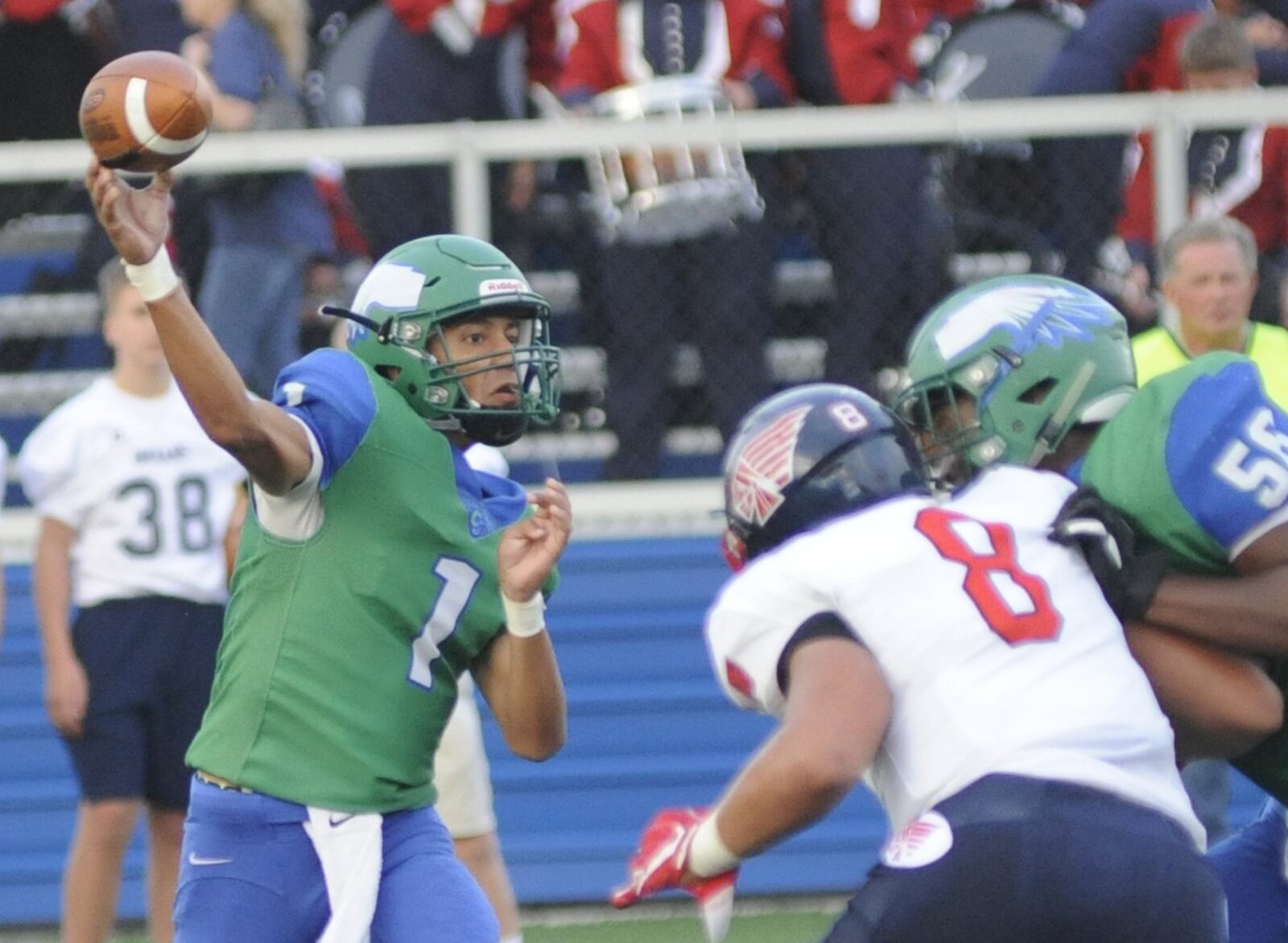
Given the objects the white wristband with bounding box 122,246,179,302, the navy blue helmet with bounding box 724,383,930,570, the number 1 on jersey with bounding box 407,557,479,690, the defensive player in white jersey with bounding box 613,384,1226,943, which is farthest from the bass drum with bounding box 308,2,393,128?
the defensive player in white jersey with bounding box 613,384,1226,943

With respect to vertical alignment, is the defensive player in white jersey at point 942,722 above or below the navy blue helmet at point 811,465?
below

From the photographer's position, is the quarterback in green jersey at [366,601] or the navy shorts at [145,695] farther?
the navy shorts at [145,695]

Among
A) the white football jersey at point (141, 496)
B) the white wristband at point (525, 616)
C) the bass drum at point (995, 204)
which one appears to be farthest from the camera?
the bass drum at point (995, 204)

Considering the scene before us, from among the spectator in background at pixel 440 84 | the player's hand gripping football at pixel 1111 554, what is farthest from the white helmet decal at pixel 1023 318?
the spectator in background at pixel 440 84

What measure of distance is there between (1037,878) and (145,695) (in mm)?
3909

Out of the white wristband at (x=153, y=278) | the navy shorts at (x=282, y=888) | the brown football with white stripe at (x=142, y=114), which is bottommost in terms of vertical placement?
the navy shorts at (x=282, y=888)

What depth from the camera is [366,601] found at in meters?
4.16

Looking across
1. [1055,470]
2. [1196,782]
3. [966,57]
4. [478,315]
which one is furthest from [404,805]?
[966,57]

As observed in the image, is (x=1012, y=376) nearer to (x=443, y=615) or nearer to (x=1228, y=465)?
(x=1228, y=465)

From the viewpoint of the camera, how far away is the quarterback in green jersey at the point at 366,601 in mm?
3996

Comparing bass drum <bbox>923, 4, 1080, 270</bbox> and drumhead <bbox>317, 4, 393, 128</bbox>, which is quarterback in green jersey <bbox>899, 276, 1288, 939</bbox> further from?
drumhead <bbox>317, 4, 393, 128</bbox>

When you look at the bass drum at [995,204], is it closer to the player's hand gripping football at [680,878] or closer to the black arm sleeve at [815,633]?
the black arm sleeve at [815,633]

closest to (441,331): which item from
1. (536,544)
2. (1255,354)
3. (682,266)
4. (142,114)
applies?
(536,544)

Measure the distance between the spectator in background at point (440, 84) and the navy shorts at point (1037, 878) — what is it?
493cm
